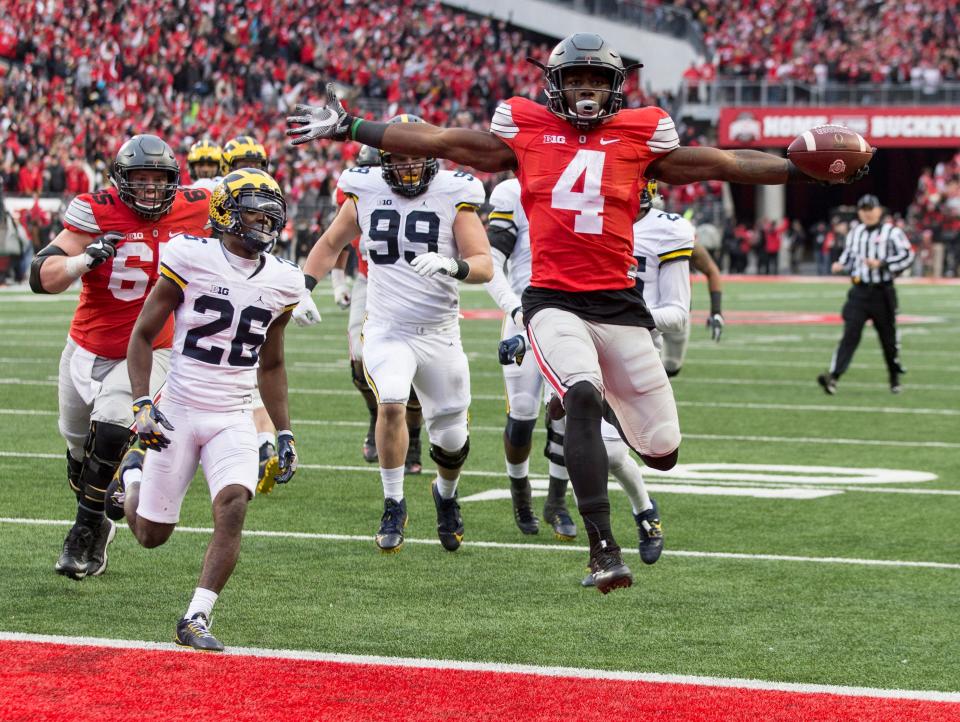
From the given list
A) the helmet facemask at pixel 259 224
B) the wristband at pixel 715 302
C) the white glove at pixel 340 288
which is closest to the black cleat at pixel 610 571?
the helmet facemask at pixel 259 224

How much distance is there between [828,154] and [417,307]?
2.28 meters

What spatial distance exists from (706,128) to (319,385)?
25.2m

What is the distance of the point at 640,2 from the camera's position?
1622 inches

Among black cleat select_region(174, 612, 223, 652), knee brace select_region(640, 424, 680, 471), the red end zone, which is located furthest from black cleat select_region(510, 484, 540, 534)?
black cleat select_region(174, 612, 223, 652)

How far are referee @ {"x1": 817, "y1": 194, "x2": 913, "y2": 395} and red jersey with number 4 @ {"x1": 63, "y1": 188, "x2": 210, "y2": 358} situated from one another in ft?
28.2

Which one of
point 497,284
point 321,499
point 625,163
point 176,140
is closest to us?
point 625,163

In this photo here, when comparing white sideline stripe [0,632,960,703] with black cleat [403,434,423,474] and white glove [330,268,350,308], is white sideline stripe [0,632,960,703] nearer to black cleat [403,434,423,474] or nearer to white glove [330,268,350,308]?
black cleat [403,434,423,474]

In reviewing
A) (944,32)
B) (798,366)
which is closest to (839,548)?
(798,366)

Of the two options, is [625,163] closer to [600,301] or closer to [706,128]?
[600,301]

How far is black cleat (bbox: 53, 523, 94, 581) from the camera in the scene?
6137 millimetres

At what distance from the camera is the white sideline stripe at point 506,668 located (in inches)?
186

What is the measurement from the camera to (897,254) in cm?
1396

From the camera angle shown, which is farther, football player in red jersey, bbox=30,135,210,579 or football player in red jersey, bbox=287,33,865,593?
football player in red jersey, bbox=30,135,210,579

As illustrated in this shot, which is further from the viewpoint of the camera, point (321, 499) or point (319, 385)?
point (319, 385)
